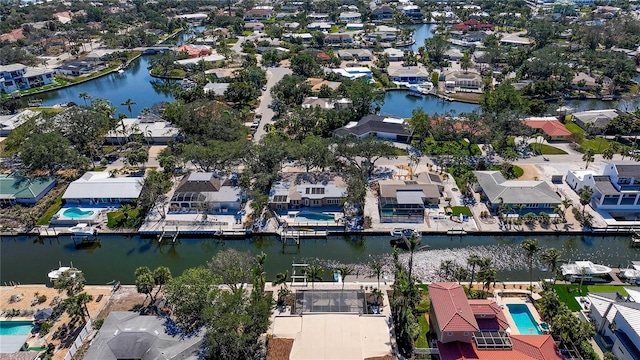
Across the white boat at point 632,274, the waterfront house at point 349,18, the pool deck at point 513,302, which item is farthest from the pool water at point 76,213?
the waterfront house at point 349,18

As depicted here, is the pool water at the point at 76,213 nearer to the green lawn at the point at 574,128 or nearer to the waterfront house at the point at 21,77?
the waterfront house at the point at 21,77

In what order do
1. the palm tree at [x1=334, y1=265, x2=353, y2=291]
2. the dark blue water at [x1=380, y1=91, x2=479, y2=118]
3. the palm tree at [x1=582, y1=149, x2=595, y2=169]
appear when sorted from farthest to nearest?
the dark blue water at [x1=380, y1=91, x2=479, y2=118] → the palm tree at [x1=582, y1=149, x2=595, y2=169] → the palm tree at [x1=334, y1=265, x2=353, y2=291]

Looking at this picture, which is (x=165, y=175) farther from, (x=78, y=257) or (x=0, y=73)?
(x=0, y=73)

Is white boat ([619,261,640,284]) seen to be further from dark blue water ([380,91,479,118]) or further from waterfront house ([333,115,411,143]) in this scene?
dark blue water ([380,91,479,118])

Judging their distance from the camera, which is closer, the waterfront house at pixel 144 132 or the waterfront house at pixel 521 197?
the waterfront house at pixel 521 197

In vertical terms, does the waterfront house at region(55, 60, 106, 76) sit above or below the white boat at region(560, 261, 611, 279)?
above

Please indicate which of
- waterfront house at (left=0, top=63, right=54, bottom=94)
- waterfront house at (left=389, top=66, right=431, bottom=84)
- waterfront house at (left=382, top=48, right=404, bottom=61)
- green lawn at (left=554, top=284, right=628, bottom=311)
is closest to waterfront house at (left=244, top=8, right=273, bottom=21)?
waterfront house at (left=382, top=48, right=404, bottom=61)

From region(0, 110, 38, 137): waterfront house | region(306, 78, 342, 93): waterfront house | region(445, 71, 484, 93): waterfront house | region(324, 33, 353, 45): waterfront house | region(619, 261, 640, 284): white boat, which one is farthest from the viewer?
region(324, 33, 353, 45): waterfront house

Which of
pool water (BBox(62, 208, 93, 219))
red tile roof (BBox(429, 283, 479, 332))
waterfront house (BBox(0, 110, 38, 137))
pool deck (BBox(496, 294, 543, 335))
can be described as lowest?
pool deck (BBox(496, 294, 543, 335))
